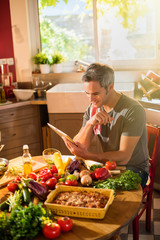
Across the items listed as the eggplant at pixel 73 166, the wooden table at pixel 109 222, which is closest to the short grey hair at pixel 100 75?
the eggplant at pixel 73 166

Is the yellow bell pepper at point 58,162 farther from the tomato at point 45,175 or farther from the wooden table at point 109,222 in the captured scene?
the wooden table at point 109,222

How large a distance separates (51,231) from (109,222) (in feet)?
0.93

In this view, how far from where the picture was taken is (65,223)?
1500 millimetres

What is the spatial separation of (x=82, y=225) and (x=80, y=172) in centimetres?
51

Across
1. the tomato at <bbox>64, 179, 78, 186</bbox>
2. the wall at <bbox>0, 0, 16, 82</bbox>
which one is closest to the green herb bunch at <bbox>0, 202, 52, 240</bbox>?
the tomato at <bbox>64, 179, 78, 186</bbox>

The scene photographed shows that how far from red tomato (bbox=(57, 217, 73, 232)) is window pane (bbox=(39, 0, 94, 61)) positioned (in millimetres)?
2894

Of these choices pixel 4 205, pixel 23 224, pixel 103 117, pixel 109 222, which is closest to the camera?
pixel 23 224

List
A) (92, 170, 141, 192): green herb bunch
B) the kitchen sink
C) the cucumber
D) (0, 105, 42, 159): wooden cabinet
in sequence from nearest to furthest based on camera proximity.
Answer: the cucumber < (92, 170, 141, 192): green herb bunch < the kitchen sink < (0, 105, 42, 159): wooden cabinet

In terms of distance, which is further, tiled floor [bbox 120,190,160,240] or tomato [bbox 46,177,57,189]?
tiled floor [bbox 120,190,160,240]

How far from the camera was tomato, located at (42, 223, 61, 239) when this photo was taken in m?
1.44

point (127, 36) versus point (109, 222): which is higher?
point (127, 36)

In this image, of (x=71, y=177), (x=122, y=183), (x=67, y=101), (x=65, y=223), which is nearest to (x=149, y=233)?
(x=122, y=183)

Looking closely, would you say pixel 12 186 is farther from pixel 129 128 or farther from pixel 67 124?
pixel 67 124

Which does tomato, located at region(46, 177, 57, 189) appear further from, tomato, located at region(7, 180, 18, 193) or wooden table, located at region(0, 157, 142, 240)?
wooden table, located at region(0, 157, 142, 240)
